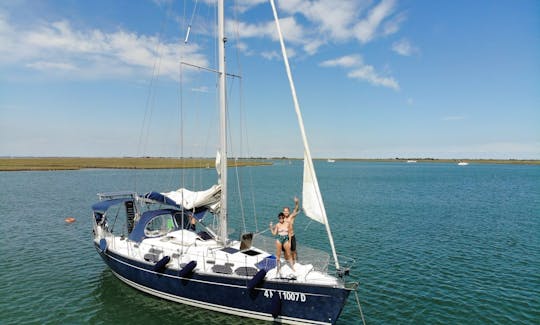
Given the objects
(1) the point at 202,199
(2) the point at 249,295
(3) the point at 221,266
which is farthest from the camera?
(1) the point at 202,199

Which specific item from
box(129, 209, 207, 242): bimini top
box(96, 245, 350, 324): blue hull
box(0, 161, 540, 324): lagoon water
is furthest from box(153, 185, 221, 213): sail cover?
box(96, 245, 350, 324): blue hull

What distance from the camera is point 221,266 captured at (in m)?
11.6

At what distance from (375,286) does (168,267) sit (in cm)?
944

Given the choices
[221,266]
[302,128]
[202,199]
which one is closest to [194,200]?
[202,199]

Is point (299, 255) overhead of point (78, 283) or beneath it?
overhead

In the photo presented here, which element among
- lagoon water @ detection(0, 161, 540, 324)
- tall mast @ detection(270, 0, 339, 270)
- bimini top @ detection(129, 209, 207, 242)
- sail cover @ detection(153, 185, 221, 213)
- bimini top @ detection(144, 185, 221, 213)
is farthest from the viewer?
bimini top @ detection(129, 209, 207, 242)

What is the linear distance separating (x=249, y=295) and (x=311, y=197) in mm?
4079

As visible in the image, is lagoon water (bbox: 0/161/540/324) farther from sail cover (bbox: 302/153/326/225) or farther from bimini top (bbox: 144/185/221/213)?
sail cover (bbox: 302/153/326/225)

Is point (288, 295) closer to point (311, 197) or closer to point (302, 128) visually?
point (311, 197)

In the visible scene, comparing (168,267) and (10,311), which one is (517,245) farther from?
(10,311)

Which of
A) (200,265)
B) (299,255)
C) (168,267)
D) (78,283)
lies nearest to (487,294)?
(299,255)

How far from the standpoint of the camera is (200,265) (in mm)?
12250

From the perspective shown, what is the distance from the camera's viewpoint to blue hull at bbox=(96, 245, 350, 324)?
1030cm

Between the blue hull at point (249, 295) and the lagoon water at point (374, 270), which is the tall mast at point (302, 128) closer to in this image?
the blue hull at point (249, 295)
